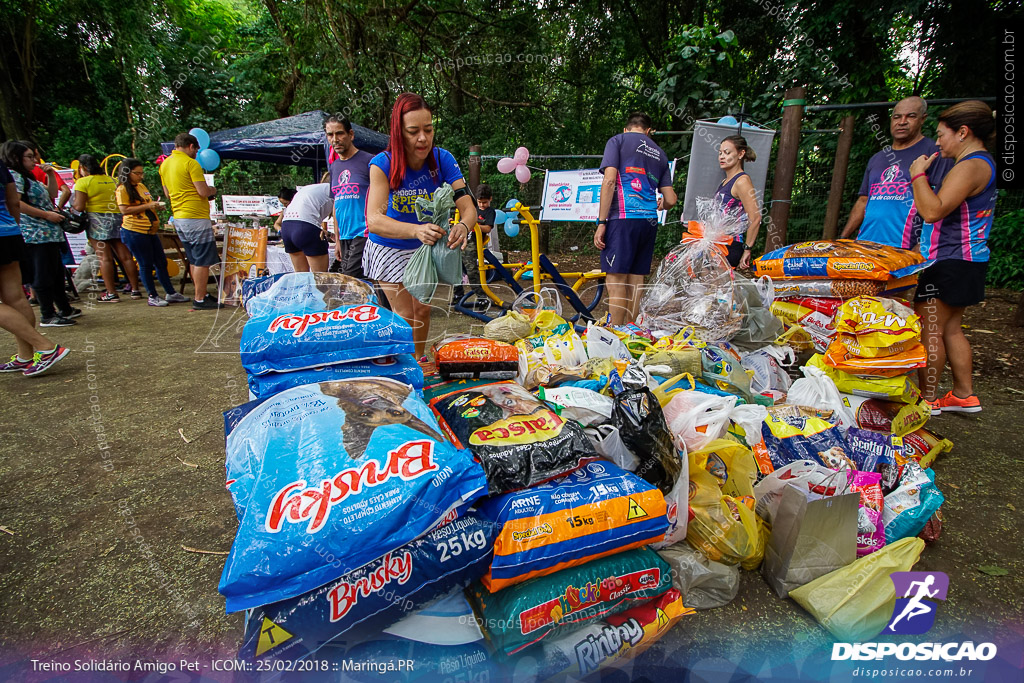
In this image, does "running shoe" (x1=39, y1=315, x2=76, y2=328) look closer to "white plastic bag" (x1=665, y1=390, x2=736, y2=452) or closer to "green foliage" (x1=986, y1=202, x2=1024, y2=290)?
"white plastic bag" (x1=665, y1=390, x2=736, y2=452)

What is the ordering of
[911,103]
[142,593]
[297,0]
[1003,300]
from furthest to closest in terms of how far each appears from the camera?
[297,0]
[1003,300]
[911,103]
[142,593]

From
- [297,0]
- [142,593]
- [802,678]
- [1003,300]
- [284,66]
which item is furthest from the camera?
[284,66]

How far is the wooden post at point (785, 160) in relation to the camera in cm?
452

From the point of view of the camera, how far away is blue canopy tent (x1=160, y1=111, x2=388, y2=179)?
293 inches

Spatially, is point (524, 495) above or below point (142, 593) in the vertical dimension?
above

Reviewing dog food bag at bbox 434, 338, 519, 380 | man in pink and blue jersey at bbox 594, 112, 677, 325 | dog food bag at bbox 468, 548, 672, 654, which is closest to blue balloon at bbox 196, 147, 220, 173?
man in pink and blue jersey at bbox 594, 112, 677, 325

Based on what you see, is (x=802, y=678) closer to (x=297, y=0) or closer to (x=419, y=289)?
(x=419, y=289)

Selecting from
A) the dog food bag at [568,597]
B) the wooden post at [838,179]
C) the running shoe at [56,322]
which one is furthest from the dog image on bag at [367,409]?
the wooden post at [838,179]

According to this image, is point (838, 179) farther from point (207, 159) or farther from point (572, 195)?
point (207, 159)

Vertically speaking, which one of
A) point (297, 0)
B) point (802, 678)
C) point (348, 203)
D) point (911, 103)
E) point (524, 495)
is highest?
point (297, 0)

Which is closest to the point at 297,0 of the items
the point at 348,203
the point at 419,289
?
the point at 348,203

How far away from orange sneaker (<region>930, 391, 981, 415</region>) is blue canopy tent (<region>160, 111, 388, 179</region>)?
7.70 metres

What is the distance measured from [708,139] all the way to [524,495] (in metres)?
4.88

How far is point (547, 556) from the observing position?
4.08 ft
